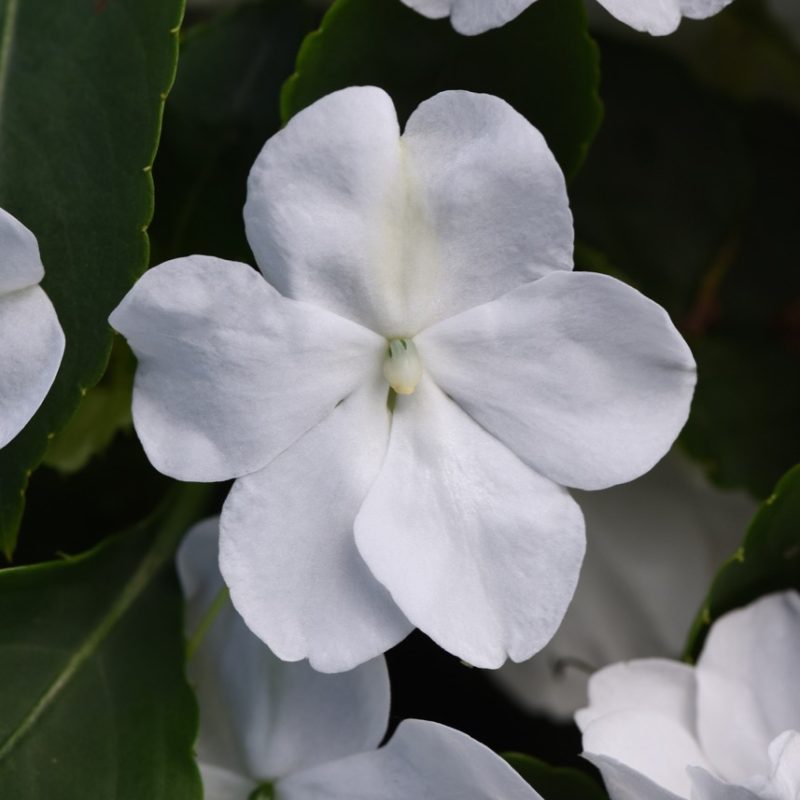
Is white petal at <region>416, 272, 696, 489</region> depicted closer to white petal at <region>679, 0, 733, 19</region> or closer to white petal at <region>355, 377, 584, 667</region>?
white petal at <region>355, 377, 584, 667</region>

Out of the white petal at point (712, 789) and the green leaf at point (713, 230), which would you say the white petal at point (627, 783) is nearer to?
the white petal at point (712, 789)

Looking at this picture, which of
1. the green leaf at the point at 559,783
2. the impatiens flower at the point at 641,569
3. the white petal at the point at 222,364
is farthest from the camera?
the impatiens flower at the point at 641,569

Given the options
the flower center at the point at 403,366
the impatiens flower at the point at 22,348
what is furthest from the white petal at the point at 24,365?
the flower center at the point at 403,366

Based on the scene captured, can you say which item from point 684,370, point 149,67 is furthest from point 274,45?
point 684,370

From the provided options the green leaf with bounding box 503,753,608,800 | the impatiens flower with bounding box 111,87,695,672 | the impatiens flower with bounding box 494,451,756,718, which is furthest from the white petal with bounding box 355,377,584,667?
the impatiens flower with bounding box 494,451,756,718

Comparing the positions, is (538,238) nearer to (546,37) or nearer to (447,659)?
(546,37)

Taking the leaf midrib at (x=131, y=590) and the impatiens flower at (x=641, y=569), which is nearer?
the leaf midrib at (x=131, y=590)
